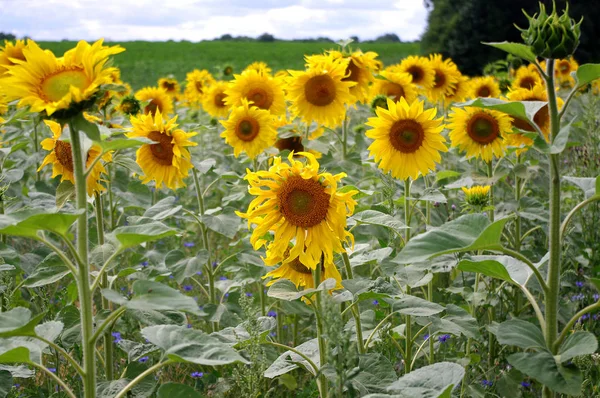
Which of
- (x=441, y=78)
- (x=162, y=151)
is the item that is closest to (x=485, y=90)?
(x=441, y=78)

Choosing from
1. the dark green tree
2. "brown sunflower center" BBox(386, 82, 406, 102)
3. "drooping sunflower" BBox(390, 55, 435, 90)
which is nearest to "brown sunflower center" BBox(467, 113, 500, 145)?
"brown sunflower center" BBox(386, 82, 406, 102)

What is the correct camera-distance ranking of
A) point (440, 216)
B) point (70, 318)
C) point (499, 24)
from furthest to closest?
point (499, 24), point (440, 216), point (70, 318)

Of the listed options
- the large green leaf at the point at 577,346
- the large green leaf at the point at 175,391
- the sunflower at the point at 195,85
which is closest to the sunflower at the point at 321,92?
the large green leaf at the point at 577,346

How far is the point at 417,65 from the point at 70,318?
10.9 feet

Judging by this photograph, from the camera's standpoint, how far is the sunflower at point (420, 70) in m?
4.82

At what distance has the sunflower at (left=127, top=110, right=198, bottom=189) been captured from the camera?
9.37ft

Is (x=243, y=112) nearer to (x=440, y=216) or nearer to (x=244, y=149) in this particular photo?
(x=244, y=149)

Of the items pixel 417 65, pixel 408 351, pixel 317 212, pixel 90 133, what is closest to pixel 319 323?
pixel 317 212

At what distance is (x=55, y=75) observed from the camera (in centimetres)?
160

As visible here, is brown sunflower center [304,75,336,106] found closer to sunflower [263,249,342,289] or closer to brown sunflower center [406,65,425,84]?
brown sunflower center [406,65,425,84]

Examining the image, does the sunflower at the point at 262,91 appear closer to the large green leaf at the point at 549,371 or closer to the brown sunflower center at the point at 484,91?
the brown sunflower center at the point at 484,91

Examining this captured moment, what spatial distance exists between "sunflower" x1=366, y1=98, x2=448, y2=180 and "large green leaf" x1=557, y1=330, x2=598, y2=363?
1.41m

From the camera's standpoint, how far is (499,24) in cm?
1766

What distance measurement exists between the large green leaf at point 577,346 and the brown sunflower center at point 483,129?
6.57 feet
